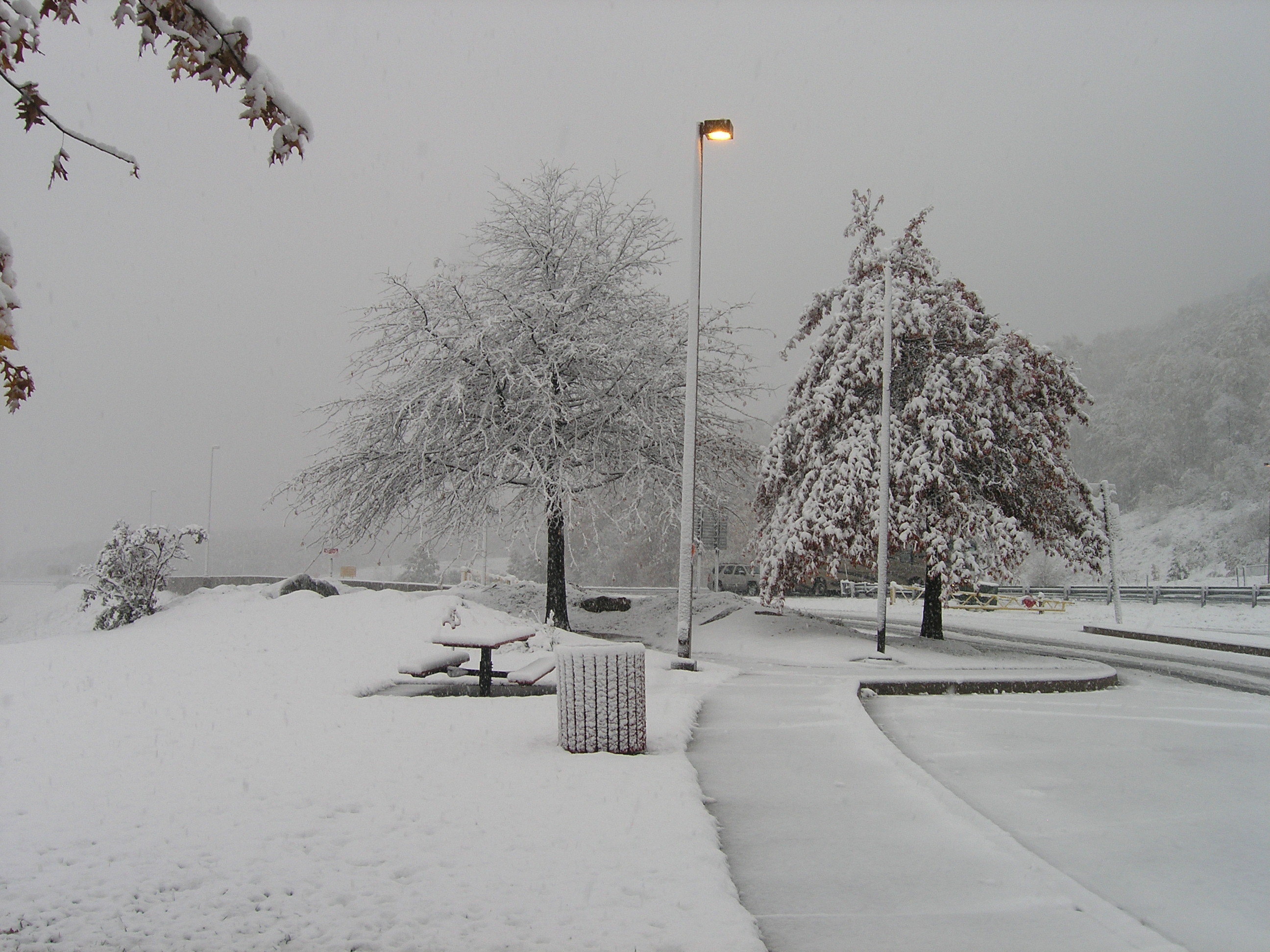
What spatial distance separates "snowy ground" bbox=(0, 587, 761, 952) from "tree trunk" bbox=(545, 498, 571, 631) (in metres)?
9.09

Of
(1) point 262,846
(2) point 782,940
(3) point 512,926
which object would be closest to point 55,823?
(1) point 262,846

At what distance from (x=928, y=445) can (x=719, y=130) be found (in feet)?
29.9

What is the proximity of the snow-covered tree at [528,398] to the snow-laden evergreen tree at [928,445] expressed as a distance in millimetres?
2395

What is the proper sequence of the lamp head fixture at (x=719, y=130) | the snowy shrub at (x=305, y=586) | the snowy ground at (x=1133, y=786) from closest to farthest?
the snowy ground at (x=1133, y=786) < the lamp head fixture at (x=719, y=130) < the snowy shrub at (x=305, y=586)

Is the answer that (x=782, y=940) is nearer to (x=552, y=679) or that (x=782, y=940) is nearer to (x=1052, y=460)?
(x=552, y=679)

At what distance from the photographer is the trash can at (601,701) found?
7305 mm

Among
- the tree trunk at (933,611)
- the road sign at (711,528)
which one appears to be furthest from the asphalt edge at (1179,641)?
the road sign at (711,528)

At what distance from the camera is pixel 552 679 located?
38.9 feet

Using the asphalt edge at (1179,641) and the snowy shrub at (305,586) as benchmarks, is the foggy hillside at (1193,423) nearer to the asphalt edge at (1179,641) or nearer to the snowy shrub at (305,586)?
the asphalt edge at (1179,641)

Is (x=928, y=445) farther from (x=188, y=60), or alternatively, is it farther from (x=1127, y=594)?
(x=1127, y=594)

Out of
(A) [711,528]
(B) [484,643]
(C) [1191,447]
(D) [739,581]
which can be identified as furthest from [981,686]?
(C) [1191,447]

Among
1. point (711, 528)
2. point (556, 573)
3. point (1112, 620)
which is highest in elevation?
point (711, 528)

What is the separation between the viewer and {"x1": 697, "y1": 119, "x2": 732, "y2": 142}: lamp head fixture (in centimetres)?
1280

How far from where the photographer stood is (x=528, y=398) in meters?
18.6
